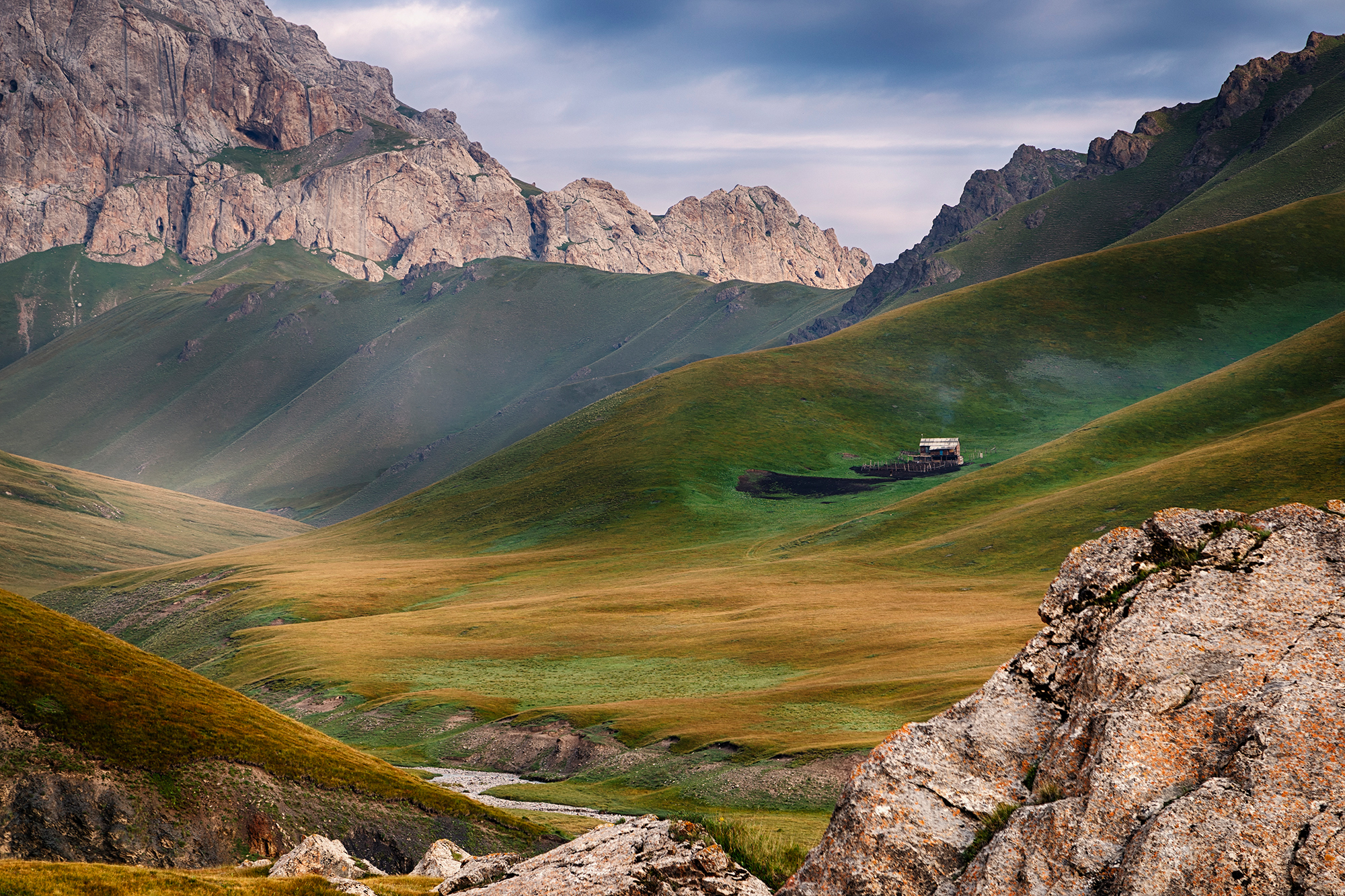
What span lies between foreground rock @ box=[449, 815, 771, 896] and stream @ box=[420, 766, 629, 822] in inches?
1929

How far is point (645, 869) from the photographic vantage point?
19594 mm

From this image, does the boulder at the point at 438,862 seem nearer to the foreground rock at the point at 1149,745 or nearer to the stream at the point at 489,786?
the stream at the point at 489,786

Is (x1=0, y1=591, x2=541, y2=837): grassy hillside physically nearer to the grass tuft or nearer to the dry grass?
the dry grass

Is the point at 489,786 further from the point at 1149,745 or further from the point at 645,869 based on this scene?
the point at 1149,745

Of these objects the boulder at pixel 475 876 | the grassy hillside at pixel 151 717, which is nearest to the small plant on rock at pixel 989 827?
the boulder at pixel 475 876

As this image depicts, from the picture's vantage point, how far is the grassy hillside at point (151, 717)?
55031mm

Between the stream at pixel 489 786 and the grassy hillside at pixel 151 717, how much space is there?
8261 mm

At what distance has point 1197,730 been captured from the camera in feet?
52.3

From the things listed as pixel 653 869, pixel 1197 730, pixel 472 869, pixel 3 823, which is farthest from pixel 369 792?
pixel 1197 730

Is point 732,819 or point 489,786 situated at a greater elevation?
point 732,819

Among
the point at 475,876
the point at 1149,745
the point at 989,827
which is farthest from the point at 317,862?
the point at 1149,745

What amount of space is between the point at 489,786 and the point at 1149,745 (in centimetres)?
7532

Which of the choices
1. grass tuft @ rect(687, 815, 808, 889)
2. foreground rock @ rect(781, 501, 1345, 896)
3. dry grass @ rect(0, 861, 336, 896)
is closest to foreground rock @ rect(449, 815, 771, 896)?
grass tuft @ rect(687, 815, 808, 889)

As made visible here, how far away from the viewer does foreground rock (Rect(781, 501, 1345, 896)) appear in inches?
567
